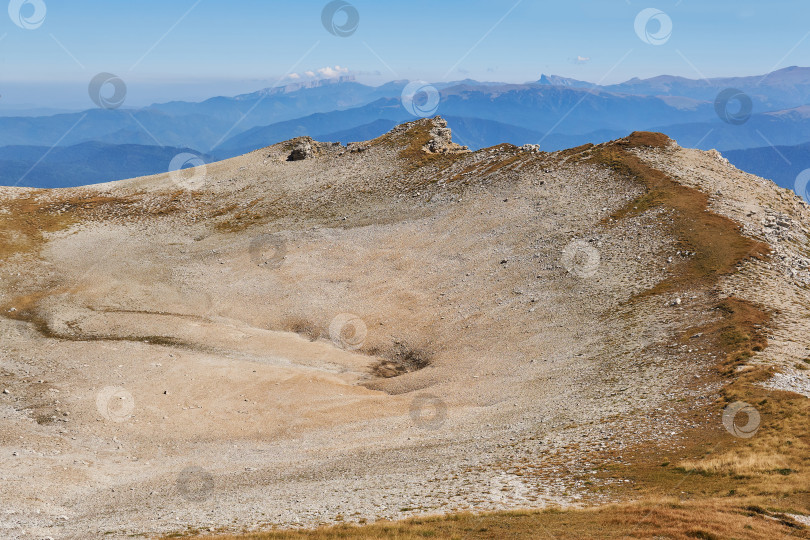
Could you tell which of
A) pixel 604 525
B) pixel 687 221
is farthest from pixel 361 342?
pixel 687 221

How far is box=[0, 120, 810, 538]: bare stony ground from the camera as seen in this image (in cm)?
3017

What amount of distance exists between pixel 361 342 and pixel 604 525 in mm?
37111

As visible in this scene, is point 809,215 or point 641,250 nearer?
point 641,250

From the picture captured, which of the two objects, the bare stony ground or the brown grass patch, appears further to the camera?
the brown grass patch

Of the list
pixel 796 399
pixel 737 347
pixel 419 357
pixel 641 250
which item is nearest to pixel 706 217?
pixel 641 250

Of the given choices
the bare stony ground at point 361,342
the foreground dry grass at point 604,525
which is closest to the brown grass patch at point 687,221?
the bare stony ground at point 361,342

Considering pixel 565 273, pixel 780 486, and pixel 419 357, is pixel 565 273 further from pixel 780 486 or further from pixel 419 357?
pixel 780 486

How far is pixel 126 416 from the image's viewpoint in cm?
4097

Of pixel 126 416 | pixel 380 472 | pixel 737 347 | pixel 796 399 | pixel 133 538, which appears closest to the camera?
pixel 133 538

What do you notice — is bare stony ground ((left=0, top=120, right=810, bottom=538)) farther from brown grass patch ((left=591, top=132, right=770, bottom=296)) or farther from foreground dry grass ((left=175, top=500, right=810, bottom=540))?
foreground dry grass ((left=175, top=500, right=810, bottom=540))

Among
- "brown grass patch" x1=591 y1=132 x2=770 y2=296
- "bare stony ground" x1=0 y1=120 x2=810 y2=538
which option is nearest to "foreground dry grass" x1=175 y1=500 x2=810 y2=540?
"bare stony ground" x1=0 y1=120 x2=810 y2=538

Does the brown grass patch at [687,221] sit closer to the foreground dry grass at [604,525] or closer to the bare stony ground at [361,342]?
the bare stony ground at [361,342]

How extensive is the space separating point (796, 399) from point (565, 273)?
28476mm

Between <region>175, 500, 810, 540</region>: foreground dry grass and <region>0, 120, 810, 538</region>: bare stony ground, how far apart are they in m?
1.99
